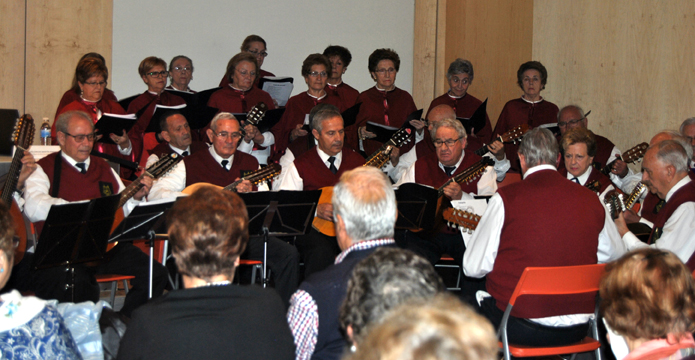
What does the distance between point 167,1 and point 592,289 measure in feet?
18.0

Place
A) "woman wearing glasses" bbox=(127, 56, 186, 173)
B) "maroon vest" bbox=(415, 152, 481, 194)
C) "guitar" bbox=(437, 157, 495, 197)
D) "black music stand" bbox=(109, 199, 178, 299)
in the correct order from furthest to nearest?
"woman wearing glasses" bbox=(127, 56, 186, 173) → "maroon vest" bbox=(415, 152, 481, 194) → "guitar" bbox=(437, 157, 495, 197) → "black music stand" bbox=(109, 199, 178, 299)

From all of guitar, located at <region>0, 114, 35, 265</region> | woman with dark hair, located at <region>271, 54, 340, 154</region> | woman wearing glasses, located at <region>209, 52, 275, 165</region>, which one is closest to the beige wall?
woman wearing glasses, located at <region>209, 52, 275, 165</region>

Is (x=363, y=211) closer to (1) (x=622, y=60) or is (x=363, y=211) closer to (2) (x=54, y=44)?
(2) (x=54, y=44)

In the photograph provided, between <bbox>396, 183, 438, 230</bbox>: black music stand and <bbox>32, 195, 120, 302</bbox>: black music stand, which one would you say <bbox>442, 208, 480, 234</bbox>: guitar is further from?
<bbox>32, 195, 120, 302</bbox>: black music stand

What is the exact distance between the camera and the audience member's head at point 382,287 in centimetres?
143

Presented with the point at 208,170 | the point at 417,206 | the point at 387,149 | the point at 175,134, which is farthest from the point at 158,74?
the point at 417,206

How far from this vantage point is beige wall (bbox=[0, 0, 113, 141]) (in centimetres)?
606

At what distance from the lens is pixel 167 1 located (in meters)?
6.75

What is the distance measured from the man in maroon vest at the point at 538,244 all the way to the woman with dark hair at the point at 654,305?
101cm

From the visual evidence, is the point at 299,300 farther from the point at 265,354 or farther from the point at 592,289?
the point at 592,289

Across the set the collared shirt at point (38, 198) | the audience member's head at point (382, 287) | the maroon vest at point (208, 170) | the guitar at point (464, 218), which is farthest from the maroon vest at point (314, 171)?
the audience member's head at point (382, 287)

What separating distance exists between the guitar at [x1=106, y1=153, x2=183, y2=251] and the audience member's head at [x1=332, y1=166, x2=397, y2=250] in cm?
229

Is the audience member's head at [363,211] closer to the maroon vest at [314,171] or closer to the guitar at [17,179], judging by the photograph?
the guitar at [17,179]

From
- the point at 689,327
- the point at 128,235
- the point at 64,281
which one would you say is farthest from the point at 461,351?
the point at 64,281
